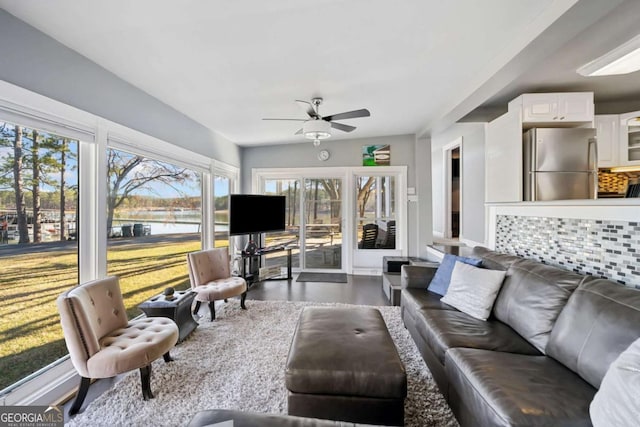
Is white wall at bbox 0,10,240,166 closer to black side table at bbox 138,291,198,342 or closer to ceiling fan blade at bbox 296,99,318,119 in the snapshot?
ceiling fan blade at bbox 296,99,318,119

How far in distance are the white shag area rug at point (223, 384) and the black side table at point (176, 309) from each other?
0.38 feet

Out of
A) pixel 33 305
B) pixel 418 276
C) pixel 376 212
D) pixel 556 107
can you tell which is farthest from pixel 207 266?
pixel 556 107

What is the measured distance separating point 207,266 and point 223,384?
5.31ft

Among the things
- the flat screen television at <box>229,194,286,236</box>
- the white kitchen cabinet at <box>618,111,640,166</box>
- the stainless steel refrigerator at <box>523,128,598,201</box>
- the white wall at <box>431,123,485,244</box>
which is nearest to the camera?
the stainless steel refrigerator at <box>523,128,598,201</box>

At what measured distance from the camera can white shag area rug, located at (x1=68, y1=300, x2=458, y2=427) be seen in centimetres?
161

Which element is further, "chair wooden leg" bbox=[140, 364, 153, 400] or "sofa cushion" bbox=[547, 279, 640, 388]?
"chair wooden leg" bbox=[140, 364, 153, 400]

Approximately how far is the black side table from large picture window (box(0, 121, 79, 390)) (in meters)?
0.59

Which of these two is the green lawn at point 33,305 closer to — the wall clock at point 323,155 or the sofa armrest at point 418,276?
the sofa armrest at point 418,276

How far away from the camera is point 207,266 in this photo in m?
3.23

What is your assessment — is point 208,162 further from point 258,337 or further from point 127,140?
point 258,337

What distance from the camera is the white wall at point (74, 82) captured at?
62.9 inches

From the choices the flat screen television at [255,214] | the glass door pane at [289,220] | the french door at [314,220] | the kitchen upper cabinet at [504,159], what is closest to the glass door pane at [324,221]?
the french door at [314,220]

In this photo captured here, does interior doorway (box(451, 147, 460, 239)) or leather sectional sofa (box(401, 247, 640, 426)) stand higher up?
interior doorway (box(451, 147, 460, 239))

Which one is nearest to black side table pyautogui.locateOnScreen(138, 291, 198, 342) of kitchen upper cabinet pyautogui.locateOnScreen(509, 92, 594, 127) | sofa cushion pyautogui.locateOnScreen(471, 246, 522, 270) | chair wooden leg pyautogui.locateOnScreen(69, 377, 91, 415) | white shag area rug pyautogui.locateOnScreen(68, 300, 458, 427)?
white shag area rug pyautogui.locateOnScreen(68, 300, 458, 427)
